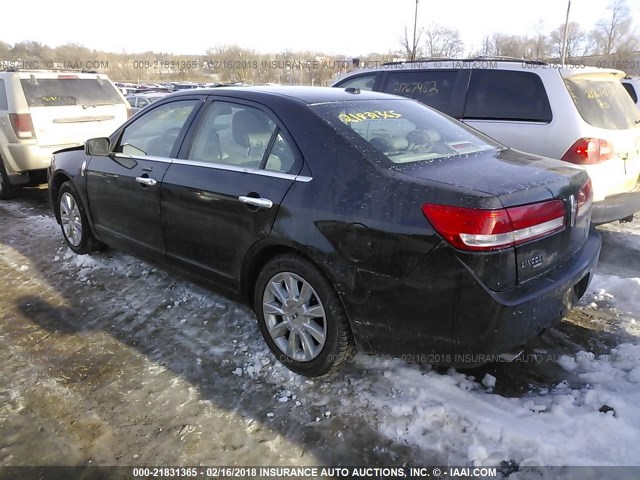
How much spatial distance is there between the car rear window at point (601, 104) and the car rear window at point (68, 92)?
6658mm

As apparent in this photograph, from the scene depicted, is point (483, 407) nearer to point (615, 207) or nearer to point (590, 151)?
point (615, 207)

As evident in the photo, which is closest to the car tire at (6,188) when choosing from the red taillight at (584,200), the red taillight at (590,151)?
the red taillight at (590,151)

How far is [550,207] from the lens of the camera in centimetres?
250

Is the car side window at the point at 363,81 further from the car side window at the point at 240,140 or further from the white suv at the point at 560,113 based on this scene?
the car side window at the point at 240,140

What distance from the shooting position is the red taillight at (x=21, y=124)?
275 inches

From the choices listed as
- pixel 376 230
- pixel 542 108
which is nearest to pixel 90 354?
pixel 376 230

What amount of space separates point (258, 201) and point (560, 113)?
3156 mm

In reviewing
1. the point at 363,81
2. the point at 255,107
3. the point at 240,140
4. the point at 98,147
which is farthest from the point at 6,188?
the point at 255,107

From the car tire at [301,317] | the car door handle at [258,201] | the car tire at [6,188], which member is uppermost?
the car door handle at [258,201]

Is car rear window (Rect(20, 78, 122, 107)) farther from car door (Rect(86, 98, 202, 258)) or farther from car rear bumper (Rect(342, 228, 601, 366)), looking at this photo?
car rear bumper (Rect(342, 228, 601, 366))

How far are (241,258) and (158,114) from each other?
5.40 ft

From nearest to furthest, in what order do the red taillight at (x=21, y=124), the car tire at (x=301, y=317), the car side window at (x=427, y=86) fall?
the car tire at (x=301, y=317), the car side window at (x=427, y=86), the red taillight at (x=21, y=124)

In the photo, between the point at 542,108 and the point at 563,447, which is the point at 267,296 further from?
the point at 542,108

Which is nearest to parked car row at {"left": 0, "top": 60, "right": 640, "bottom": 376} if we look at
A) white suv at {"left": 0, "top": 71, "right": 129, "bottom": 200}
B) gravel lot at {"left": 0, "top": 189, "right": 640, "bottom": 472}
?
gravel lot at {"left": 0, "top": 189, "right": 640, "bottom": 472}
